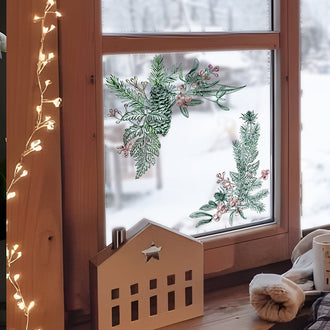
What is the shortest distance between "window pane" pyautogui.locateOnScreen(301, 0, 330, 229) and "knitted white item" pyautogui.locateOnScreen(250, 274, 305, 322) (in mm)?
430

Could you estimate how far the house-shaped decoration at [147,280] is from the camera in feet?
5.16

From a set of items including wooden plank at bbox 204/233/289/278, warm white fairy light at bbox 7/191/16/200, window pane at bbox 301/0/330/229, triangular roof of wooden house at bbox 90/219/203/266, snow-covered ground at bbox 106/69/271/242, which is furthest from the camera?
window pane at bbox 301/0/330/229

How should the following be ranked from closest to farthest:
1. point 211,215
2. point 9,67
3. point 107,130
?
1. point 9,67
2. point 107,130
3. point 211,215

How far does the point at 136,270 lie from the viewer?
63.3 inches

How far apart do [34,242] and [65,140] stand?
10.8 inches

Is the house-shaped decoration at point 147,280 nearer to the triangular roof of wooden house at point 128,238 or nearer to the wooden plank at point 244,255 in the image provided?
the triangular roof of wooden house at point 128,238

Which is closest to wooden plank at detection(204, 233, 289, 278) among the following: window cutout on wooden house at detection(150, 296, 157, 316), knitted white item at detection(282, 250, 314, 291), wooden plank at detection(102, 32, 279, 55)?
knitted white item at detection(282, 250, 314, 291)

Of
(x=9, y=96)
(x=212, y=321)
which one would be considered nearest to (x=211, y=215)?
(x=212, y=321)

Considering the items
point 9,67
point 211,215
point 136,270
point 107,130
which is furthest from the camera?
point 211,215

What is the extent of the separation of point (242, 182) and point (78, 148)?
54 centimetres

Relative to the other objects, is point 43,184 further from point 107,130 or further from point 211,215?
point 211,215

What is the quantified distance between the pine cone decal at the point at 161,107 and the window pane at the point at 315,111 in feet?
1.59

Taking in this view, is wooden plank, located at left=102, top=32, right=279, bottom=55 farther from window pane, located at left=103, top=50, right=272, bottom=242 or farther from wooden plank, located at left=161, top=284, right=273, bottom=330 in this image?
wooden plank, located at left=161, top=284, right=273, bottom=330

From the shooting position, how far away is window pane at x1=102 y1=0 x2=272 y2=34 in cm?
169
